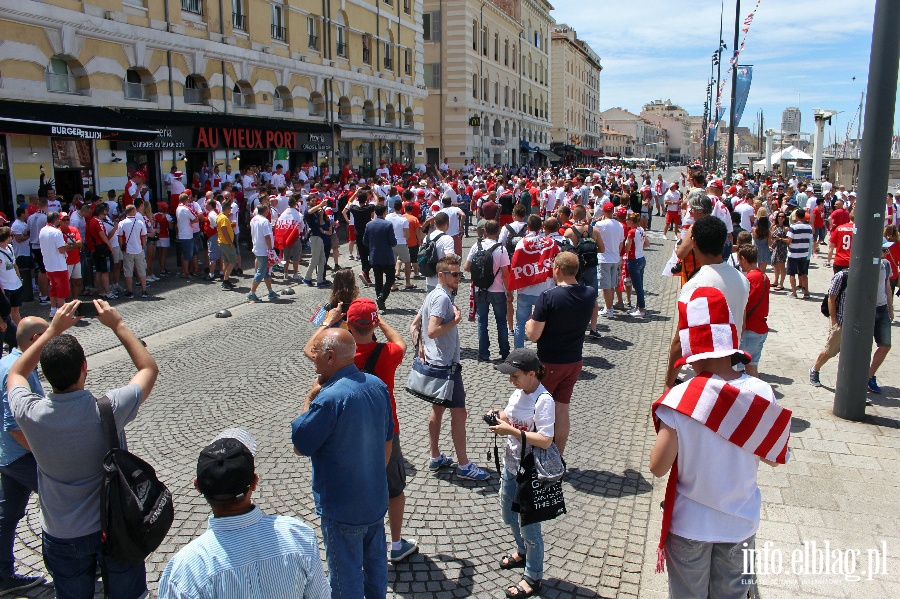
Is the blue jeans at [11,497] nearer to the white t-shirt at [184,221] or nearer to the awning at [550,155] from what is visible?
the white t-shirt at [184,221]

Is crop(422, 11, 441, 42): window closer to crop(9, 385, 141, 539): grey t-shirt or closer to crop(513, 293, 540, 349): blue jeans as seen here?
crop(513, 293, 540, 349): blue jeans

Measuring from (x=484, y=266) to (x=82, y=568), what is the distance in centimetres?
608

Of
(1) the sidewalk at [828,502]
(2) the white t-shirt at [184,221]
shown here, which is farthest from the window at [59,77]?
(1) the sidewalk at [828,502]

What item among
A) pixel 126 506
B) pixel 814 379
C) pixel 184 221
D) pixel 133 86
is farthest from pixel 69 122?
pixel 814 379

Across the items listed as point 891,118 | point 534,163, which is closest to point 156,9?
point 891,118

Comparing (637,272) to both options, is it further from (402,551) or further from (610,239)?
(402,551)

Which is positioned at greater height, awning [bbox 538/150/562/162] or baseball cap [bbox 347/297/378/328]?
awning [bbox 538/150/562/162]

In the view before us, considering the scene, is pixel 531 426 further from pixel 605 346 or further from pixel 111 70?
pixel 111 70

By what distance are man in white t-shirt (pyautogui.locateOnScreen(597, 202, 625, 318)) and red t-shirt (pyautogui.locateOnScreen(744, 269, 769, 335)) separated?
13.5ft

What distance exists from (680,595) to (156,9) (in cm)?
2183

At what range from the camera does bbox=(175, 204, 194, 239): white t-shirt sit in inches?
596

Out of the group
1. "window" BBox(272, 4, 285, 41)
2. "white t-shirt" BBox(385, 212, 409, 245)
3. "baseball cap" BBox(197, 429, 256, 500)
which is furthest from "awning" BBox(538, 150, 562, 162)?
"baseball cap" BBox(197, 429, 256, 500)

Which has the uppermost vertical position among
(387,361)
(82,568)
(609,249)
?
(609,249)

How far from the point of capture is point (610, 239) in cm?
1134
